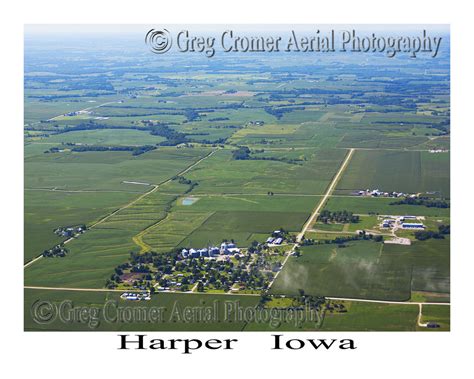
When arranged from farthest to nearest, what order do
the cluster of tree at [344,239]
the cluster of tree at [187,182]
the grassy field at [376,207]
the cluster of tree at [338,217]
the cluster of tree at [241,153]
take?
the cluster of tree at [241,153], the cluster of tree at [187,182], the grassy field at [376,207], the cluster of tree at [338,217], the cluster of tree at [344,239]

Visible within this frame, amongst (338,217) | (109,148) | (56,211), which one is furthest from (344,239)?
(109,148)

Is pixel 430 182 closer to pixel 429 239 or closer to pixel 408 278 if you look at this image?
pixel 429 239

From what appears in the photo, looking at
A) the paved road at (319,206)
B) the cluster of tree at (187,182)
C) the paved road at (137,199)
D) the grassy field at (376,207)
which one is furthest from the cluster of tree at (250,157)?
the grassy field at (376,207)

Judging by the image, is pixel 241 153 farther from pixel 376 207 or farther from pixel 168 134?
pixel 376 207

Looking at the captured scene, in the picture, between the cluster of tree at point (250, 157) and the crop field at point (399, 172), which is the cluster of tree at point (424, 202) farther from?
the cluster of tree at point (250, 157)

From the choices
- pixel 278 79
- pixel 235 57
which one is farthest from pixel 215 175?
pixel 235 57

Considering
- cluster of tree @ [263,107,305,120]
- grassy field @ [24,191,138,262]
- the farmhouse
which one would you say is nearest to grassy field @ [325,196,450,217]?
the farmhouse
